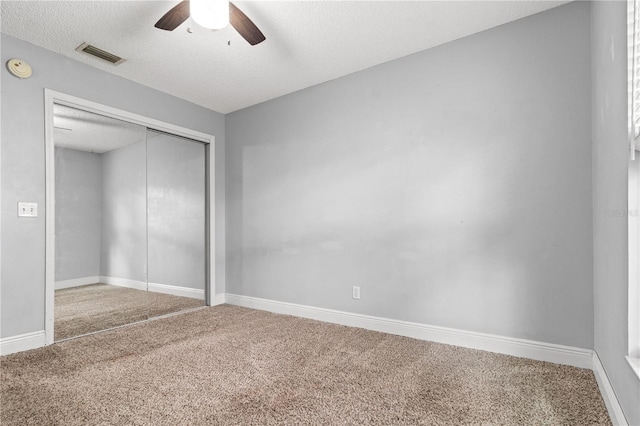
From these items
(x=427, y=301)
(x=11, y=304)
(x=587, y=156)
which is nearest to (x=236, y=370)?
(x=427, y=301)

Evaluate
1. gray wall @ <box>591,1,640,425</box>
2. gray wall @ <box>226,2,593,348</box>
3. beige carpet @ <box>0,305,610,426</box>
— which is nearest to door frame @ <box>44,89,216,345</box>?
beige carpet @ <box>0,305,610,426</box>

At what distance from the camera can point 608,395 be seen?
5.49 feet

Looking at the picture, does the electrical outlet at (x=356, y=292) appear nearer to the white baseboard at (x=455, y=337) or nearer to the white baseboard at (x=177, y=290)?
the white baseboard at (x=455, y=337)

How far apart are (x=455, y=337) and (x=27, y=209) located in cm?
358

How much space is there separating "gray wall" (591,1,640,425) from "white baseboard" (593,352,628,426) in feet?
0.14

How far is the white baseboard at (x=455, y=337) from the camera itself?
86.5 inches

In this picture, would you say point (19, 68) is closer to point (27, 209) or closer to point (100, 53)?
point (100, 53)

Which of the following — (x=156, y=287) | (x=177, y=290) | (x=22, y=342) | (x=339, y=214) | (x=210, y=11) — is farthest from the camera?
(x=177, y=290)

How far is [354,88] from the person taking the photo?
3223 mm

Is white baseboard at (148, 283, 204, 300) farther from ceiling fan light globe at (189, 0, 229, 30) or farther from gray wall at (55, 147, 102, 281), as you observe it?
ceiling fan light globe at (189, 0, 229, 30)

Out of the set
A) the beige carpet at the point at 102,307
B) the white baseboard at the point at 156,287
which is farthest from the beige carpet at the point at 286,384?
the white baseboard at the point at 156,287

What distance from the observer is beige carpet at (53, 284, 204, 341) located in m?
2.85

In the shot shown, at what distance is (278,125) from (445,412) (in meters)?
3.16

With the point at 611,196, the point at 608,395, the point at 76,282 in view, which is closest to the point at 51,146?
the point at 76,282
